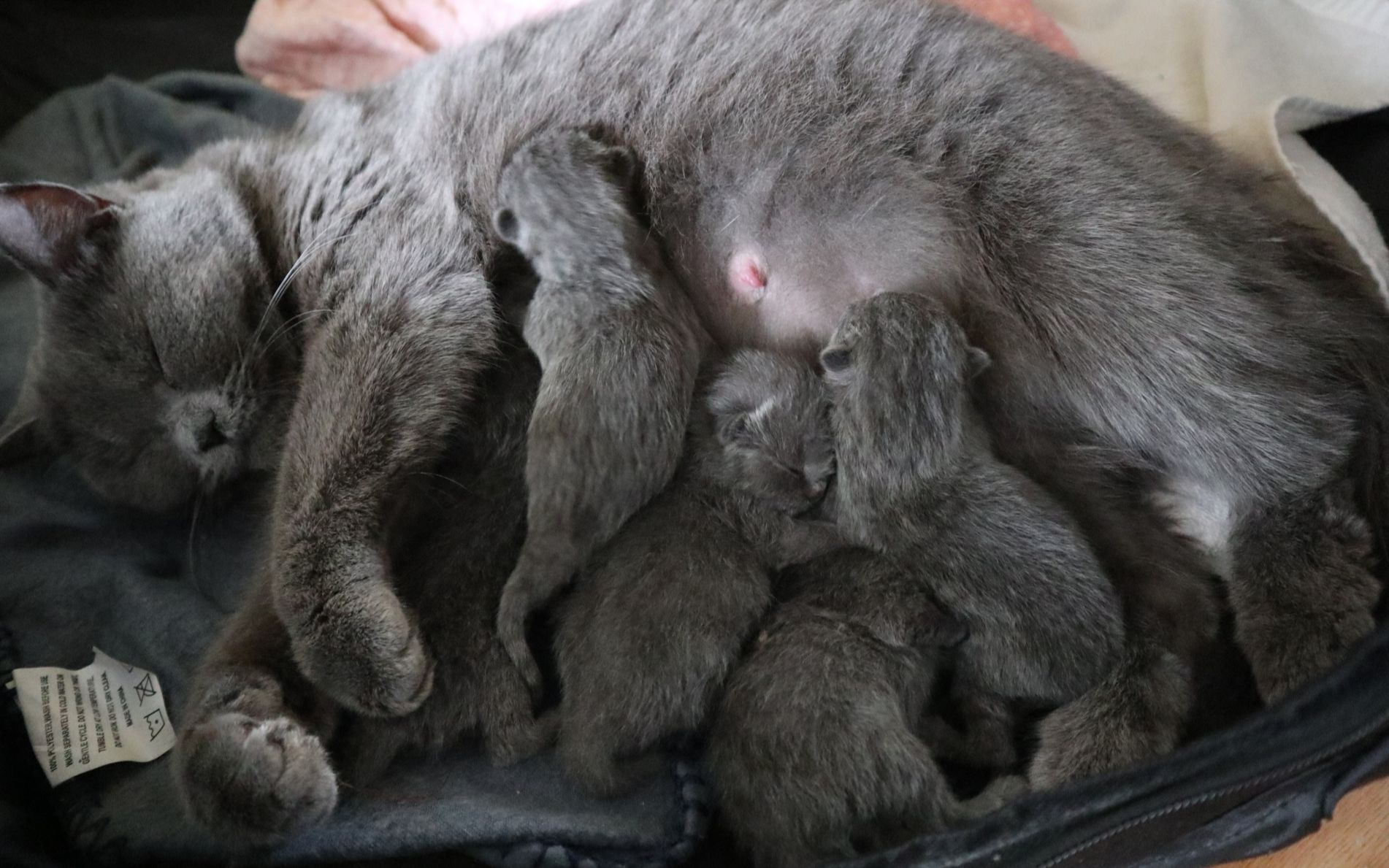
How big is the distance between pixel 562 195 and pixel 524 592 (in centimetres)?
55

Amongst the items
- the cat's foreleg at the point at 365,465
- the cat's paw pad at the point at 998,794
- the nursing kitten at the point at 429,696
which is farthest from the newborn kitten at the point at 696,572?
the cat's paw pad at the point at 998,794

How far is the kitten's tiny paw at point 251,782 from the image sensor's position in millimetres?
1098

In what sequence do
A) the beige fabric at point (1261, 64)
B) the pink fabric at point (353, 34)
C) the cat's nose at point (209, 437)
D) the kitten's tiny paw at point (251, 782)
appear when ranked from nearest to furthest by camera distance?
1. the kitten's tiny paw at point (251, 782)
2. the cat's nose at point (209, 437)
3. the beige fabric at point (1261, 64)
4. the pink fabric at point (353, 34)

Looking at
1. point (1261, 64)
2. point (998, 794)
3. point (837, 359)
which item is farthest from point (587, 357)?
point (1261, 64)

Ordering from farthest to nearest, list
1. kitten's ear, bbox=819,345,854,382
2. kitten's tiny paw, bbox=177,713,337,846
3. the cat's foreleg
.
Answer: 1. kitten's ear, bbox=819,345,854,382
2. the cat's foreleg
3. kitten's tiny paw, bbox=177,713,337,846

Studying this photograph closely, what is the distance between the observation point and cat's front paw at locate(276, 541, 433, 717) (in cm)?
119

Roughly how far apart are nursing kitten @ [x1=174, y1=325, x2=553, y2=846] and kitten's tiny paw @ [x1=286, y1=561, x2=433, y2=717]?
0.13ft

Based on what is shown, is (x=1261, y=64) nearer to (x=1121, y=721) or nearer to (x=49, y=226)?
(x=1121, y=721)

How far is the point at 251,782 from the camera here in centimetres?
110

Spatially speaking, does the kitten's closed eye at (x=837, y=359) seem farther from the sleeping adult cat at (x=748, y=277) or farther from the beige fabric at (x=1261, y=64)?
the beige fabric at (x=1261, y=64)

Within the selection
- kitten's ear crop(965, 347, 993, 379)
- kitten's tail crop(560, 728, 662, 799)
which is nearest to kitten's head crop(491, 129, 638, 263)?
kitten's ear crop(965, 347, 993, 379)

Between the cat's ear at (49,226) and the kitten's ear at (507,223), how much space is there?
0.59 m

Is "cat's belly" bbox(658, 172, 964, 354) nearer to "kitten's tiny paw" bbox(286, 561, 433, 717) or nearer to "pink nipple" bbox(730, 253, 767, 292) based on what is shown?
"pink nipple" bbox(730, 253, 767, 292)

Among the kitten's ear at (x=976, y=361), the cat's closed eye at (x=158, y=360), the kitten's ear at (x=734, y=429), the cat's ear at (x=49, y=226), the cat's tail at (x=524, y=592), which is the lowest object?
the cat's tail at (x=524, y=592)
